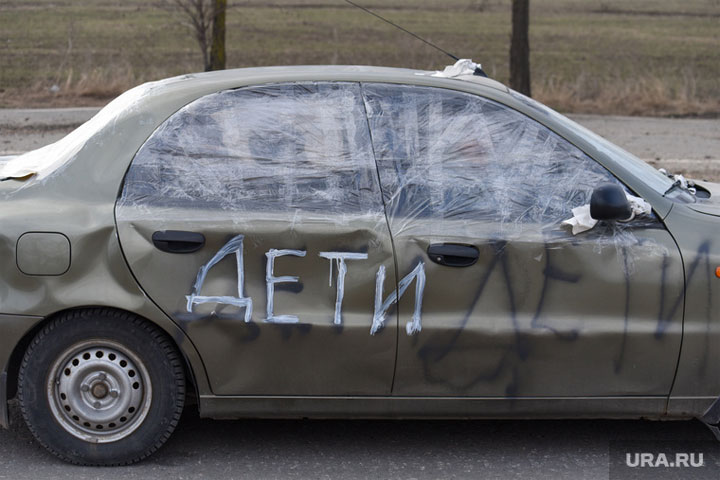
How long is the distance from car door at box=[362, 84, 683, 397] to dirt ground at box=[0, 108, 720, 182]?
708 cm

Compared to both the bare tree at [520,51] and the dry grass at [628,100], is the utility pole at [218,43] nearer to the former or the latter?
the bare tree at [520,51]

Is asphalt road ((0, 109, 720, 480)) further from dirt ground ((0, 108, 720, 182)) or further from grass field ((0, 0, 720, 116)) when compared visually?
grass field ((0, 0, 720, 116))

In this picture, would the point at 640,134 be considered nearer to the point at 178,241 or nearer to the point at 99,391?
the point at 178,241

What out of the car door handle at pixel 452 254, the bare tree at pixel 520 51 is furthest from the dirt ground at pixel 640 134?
the car door handle at pixel 452 254

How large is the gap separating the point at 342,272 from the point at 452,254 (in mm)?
438

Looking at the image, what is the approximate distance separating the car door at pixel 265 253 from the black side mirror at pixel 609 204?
2.71 feet

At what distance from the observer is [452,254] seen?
4270 mm

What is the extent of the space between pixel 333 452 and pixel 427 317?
77 cm

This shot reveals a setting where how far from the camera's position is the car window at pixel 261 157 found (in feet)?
14.3

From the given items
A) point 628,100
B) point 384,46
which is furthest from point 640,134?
point 384,46

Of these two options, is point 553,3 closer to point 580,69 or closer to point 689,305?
point 580,69

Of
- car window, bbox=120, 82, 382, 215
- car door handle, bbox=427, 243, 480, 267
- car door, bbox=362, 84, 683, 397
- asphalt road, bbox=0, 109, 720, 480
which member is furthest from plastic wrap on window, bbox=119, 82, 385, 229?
asphalt road, bbox=0, 109, 720, 480

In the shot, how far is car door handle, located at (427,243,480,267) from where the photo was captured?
14.0 feet

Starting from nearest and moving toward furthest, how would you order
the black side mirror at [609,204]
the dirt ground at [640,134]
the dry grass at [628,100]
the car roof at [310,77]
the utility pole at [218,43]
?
the black side mirror at [609,204], the car roof at [310,77], the dirt ground at [640,134], the utility pole at [218,43], the dry grass at [628,100]
